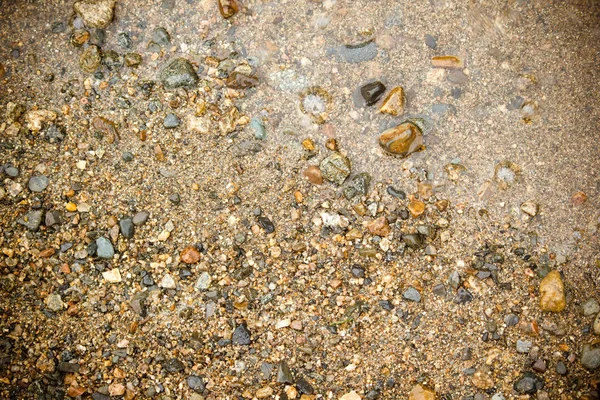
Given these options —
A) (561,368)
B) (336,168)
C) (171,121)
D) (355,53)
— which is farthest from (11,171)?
(561,368)

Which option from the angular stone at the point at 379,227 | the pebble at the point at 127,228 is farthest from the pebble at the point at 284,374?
the pebble at the point at 127,228

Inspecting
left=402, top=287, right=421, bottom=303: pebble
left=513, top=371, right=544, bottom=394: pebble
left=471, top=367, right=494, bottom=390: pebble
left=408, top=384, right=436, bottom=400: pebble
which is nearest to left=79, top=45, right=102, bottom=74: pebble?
left=402, top=287, right=421, bottom=303: pebble

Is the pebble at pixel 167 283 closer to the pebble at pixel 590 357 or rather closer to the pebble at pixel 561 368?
the pebble at pixel 561 368

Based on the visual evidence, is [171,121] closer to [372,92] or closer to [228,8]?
[228,8]

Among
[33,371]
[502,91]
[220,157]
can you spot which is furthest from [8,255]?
[502,91]

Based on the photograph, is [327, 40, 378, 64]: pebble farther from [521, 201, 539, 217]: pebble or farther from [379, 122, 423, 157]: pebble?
[521, 201, 539, 217]: pebble

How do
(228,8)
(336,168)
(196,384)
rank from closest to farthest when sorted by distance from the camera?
(196,384) → (336,168) → (228,8)
